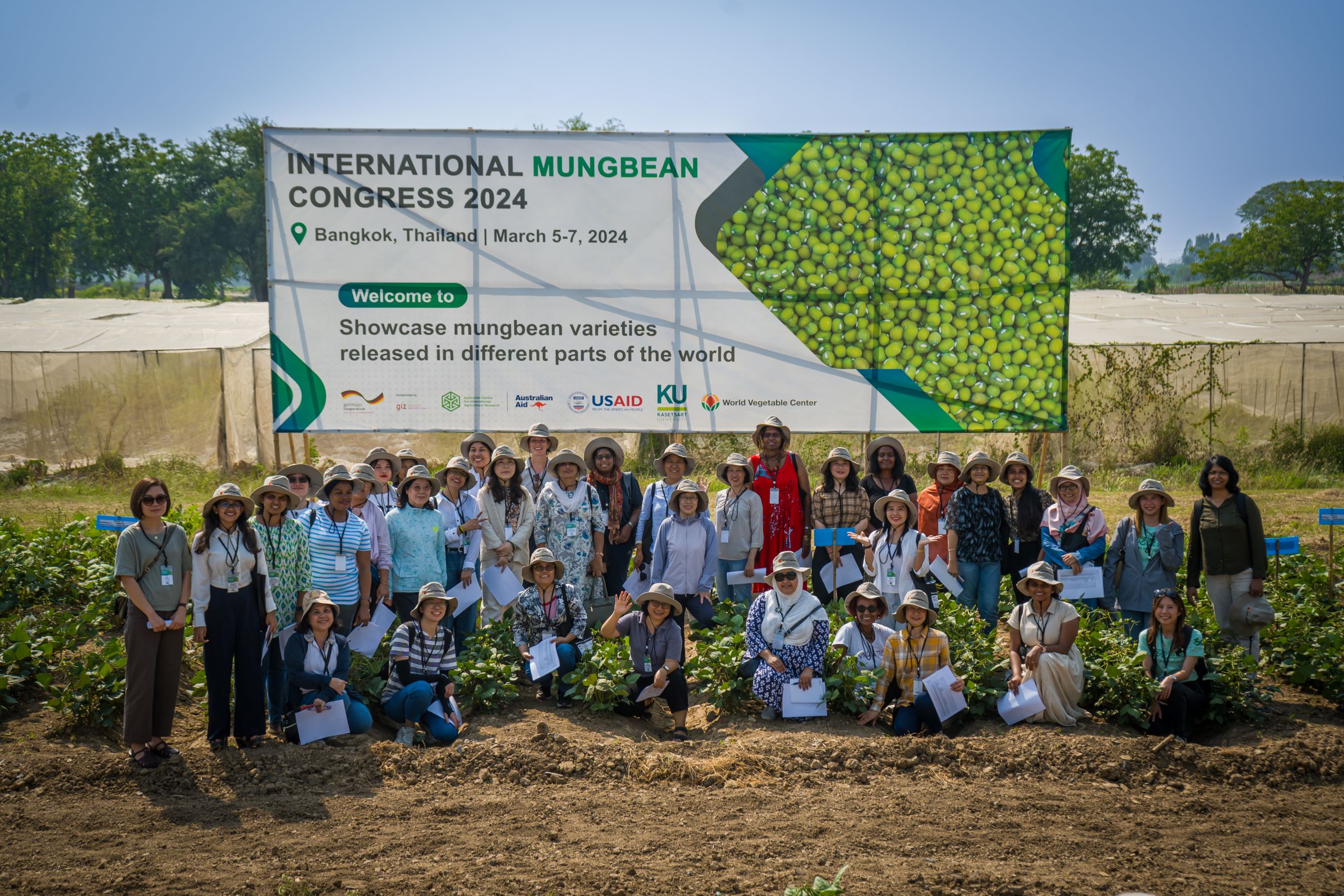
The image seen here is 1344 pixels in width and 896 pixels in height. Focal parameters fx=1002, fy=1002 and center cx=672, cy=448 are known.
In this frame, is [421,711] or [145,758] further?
[421,711]

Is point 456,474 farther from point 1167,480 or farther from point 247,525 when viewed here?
point 1167,480

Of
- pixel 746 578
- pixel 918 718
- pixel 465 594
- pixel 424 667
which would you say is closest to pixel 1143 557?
pixel 918 718

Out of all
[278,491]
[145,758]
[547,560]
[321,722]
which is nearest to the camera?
[145,758]

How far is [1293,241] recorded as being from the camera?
39906mm

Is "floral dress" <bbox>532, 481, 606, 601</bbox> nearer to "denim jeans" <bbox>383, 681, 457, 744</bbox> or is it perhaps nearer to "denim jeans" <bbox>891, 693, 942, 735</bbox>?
"denim jeans" <bbox>383, 681, 457, 744</bbox>

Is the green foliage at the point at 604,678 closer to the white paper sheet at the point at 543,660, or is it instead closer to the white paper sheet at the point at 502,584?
the white paper sheet at the point at 543,660

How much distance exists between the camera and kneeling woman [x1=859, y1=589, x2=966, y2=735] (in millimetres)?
6680

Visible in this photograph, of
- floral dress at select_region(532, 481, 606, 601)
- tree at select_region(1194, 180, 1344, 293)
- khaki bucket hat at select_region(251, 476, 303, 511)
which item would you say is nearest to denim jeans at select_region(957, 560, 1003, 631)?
floral dress at select_region(532, 481, 606, 601)

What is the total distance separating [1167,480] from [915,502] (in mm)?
9294

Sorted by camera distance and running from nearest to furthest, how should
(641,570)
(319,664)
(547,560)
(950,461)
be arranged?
(319,664) < (547,560) < (950,461) < (641,570)

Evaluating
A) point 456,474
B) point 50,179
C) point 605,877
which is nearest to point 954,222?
point 456,474

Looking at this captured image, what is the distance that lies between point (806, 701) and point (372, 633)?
312cm

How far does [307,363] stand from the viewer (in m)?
10.1

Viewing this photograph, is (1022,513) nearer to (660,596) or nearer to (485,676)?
(660,596)
